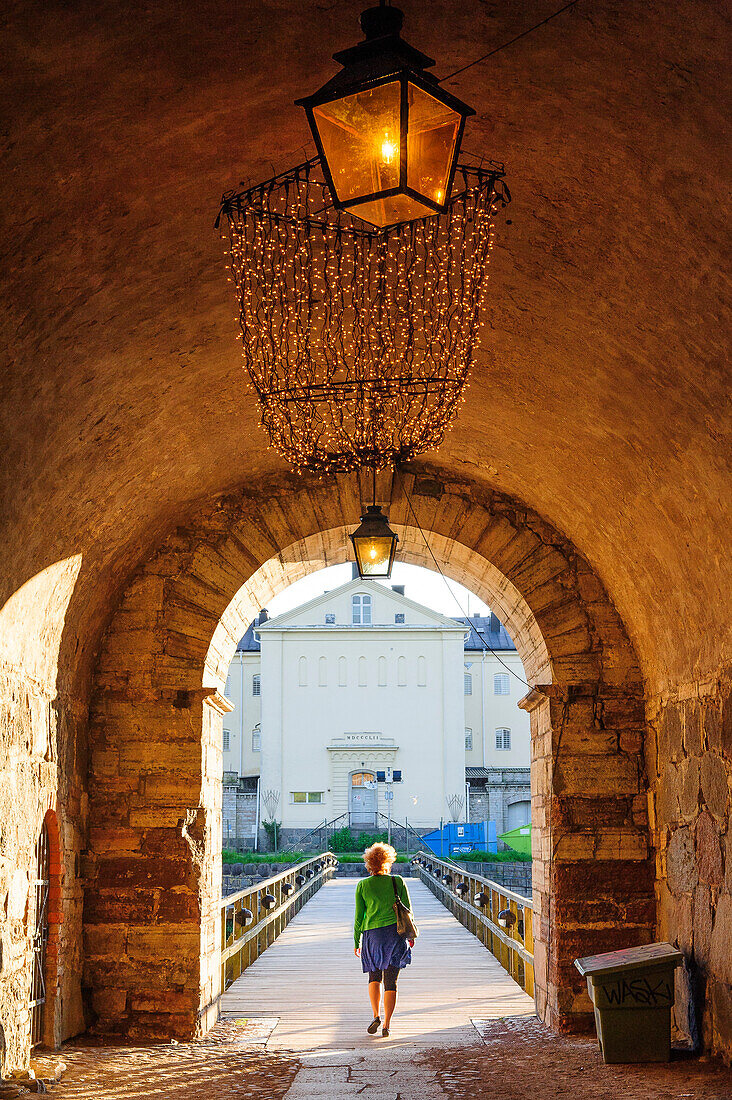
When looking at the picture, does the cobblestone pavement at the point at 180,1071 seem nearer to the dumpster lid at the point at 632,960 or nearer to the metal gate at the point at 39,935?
the metal gate at the point at 39,935

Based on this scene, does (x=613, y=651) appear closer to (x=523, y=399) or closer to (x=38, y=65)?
(x=523, y=399)

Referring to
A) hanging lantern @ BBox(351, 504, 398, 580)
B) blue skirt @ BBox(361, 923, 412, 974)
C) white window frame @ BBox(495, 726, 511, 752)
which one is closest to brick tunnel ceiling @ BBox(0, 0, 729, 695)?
hanging lantern @ BBox(351, 504, 398, 580)

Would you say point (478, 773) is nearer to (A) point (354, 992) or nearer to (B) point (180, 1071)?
(A) point (354, 992)

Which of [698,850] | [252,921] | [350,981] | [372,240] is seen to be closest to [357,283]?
[372,240]

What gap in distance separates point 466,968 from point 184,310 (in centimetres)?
731

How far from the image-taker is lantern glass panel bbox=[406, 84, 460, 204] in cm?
302

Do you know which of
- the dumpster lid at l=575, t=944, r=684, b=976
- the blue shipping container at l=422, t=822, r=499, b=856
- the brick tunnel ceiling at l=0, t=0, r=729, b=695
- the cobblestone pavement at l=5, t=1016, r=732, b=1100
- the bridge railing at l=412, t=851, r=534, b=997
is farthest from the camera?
the blue shipping container at l=422, t=822, r=499, b=856

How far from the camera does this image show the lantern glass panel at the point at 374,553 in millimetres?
6785

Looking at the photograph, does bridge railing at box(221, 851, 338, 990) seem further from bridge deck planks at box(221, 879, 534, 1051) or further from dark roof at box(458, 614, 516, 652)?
dark roof at box(458, 614, 516, 652)

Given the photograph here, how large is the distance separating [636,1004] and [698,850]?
35.7 inches

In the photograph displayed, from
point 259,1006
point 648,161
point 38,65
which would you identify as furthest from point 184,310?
point 259,1006

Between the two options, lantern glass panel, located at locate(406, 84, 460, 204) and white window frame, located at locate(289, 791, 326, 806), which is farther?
white window frame, located at locate(289, 791, 326, 806)

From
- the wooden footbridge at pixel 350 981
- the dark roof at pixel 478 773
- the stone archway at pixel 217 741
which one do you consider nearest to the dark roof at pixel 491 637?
the dark roof at pixel 478 773

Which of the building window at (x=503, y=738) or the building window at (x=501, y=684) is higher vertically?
the building window at (x=501, y=684)
